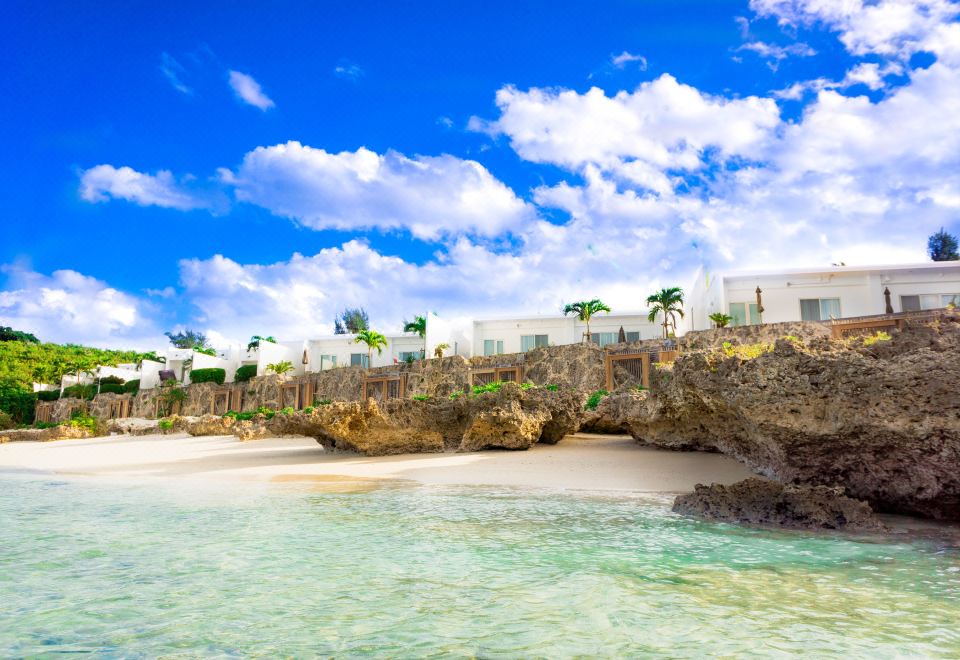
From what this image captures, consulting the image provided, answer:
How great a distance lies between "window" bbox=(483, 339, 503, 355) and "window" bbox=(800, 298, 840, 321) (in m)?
18.6

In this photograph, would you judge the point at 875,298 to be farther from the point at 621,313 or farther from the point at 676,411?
the point at 676,411

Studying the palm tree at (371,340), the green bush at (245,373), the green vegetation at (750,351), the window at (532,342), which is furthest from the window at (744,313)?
the green bush at (245,373)

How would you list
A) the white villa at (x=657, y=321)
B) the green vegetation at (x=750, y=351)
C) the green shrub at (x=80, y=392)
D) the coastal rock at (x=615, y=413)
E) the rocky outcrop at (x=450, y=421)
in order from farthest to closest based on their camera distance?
the green shrub at (x=80, y=392) → the white villa at (x=657, y=321) → the rocky outcrop at (x=450, y=421) → the coastal rock at (x=615, y=413) → the green vegetation at (x=750, y=351)

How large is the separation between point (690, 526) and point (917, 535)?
91.2 inches

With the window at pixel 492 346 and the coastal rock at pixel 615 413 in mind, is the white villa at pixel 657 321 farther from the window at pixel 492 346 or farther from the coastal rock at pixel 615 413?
the coastal rock at pixel 615 413

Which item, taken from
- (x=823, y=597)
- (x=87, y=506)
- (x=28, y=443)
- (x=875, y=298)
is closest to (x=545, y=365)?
(x=875, y=298)

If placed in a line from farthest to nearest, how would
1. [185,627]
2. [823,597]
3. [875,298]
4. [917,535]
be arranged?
[875,298], [917,535], [823,597], [185,627]

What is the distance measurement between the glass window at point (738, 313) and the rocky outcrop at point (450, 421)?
1816 centimetres

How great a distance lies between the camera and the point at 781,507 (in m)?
7.09

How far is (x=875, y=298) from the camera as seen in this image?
29484mm

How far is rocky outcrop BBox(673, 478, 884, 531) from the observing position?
663 cm

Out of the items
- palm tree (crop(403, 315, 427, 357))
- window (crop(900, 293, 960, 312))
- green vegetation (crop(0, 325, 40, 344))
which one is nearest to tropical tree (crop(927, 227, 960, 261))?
window (crop(900, 293, 960, 312))

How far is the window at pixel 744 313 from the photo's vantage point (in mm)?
30594

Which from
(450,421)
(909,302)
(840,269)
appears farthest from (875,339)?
(909,302)
